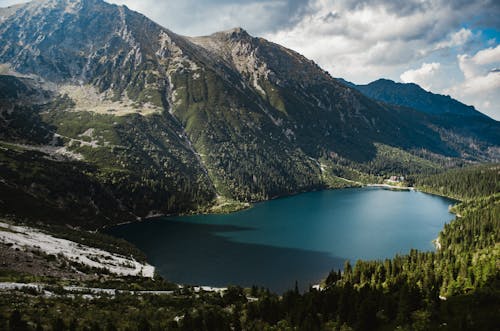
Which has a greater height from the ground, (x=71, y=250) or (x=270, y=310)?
(x=270, y=310)

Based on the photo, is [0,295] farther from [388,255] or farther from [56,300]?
[388,255]

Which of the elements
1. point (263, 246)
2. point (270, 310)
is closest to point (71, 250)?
point (270, 310)

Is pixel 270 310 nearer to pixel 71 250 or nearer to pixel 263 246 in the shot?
pixel 71 250

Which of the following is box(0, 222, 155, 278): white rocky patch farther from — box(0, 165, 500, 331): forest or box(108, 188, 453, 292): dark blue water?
box(0, 165, 500, 331): forest

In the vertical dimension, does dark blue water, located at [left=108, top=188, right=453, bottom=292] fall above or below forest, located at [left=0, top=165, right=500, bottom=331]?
below

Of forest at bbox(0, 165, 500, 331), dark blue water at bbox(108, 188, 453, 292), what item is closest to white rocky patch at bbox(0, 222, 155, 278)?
dark blue water at bbox(108, 188, 453, 292)

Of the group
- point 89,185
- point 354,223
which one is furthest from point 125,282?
point 354,223

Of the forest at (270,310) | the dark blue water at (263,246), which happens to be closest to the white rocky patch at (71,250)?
the dark blue water at (263,246)

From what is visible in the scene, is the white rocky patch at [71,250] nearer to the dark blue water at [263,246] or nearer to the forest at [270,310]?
the dark blue water at [263,246]
